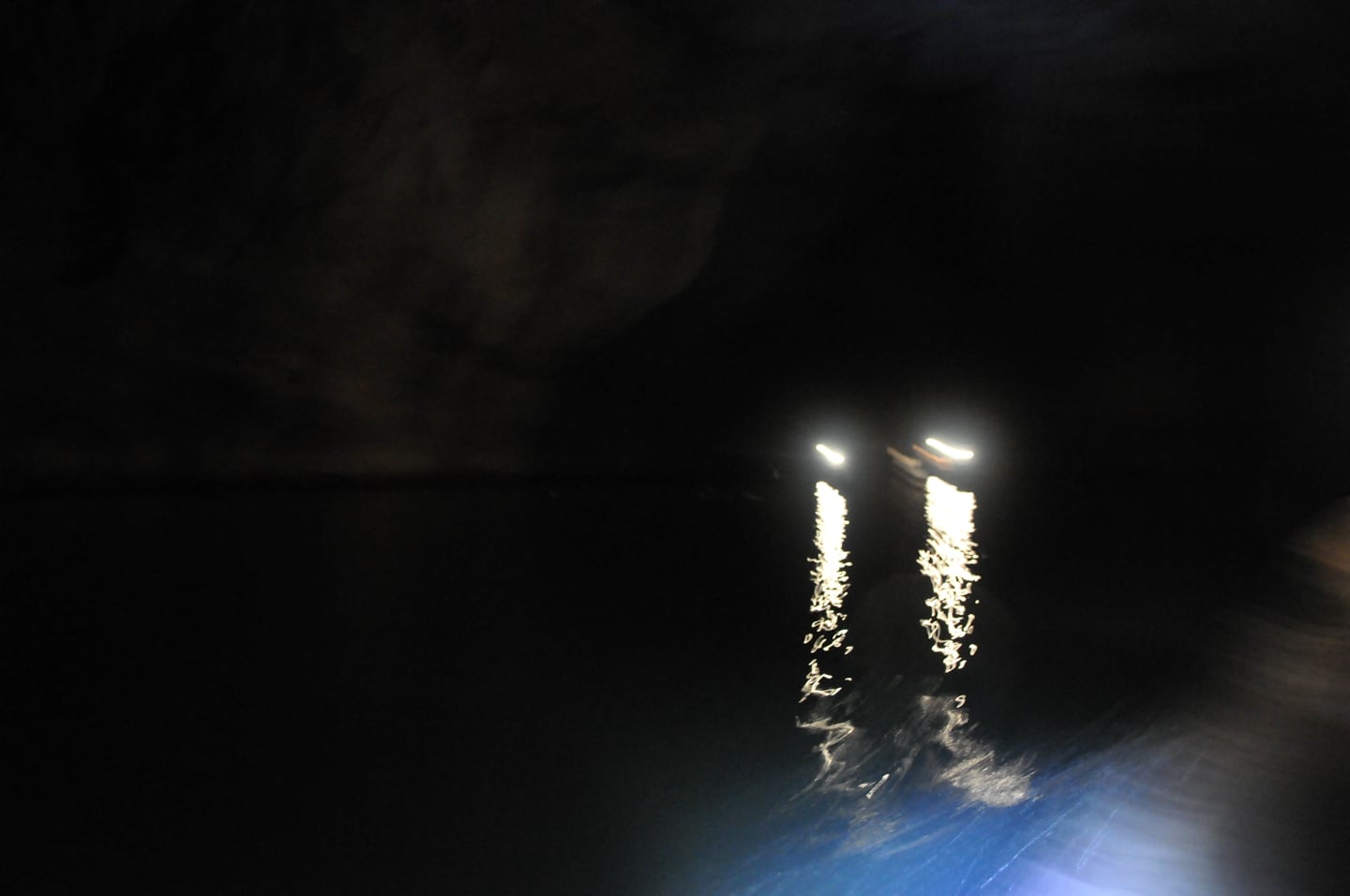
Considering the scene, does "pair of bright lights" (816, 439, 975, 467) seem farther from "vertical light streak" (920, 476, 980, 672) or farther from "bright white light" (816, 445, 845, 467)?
"vertical light streak" (920, 476, 980, 672)

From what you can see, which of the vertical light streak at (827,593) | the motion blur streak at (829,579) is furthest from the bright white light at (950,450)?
the vertical light streak at (827,593)

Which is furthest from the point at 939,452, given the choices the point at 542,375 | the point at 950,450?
the point at 542,375

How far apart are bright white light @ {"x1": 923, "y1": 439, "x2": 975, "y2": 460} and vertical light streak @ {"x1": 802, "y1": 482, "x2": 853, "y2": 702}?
7.85m

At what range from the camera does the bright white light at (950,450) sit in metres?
18.6

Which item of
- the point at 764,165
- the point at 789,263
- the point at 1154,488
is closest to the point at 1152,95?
the point at 764,165

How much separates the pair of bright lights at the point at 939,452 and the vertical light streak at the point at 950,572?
4.92m

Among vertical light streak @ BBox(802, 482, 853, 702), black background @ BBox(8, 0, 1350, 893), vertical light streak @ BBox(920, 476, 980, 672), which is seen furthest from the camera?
vertical light streak @ BBox(920, 476, 980, 672)

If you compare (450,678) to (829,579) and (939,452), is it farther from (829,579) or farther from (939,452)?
(939,452)

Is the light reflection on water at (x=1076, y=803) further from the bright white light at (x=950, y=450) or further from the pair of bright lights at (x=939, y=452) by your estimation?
the bright white light at (x=950, y=450)

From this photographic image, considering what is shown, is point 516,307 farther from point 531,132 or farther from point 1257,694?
point 1257,694

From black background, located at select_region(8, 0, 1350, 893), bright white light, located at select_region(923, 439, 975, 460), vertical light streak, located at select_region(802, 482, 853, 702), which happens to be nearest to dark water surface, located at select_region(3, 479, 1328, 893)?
black background, located at select_region(8, 0, 1350, 893)

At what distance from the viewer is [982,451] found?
18.3m

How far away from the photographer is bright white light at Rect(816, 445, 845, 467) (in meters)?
18.0

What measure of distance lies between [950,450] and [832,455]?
2196mm
